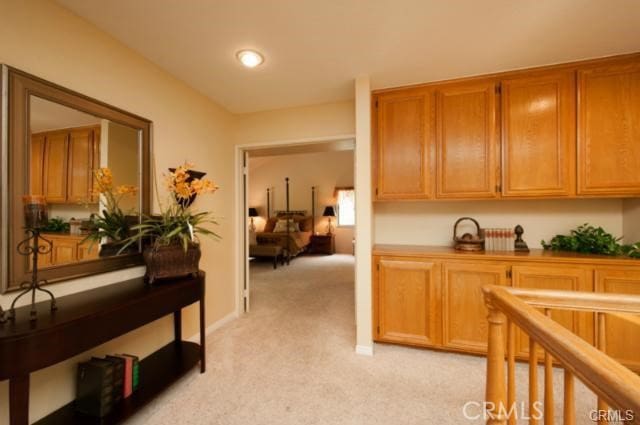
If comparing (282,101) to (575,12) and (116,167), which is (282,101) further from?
(575,12)

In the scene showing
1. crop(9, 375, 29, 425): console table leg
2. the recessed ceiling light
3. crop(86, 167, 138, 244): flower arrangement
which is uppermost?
the recessed ceiling light

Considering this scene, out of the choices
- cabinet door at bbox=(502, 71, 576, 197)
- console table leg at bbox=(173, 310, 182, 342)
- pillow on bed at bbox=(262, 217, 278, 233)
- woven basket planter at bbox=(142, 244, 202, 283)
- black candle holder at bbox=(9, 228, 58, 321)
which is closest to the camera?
black candle holder at bbox=(9, 228, 58, 321)

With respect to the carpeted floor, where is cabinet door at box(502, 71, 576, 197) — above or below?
above

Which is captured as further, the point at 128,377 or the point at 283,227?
the point at 283,227

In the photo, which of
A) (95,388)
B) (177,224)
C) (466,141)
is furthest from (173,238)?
(466,141)

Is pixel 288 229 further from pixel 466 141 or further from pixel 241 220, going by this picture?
pixel 466 141

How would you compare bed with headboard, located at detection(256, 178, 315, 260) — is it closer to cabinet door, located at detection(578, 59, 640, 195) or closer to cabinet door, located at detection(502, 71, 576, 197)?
cabinet door, located at detection(502, 71, 576, 197)

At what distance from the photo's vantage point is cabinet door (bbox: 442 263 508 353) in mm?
2090

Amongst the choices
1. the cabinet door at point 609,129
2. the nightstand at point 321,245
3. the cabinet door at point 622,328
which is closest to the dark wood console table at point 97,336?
the cabinet door at point 622,328

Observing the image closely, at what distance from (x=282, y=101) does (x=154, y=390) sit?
2577 mm

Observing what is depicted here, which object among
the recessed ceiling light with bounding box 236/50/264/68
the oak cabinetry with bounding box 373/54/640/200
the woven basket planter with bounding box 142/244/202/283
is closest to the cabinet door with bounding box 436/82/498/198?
the oak cabinetry with bounding box 373/54/640/200

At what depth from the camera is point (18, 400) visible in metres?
1.05

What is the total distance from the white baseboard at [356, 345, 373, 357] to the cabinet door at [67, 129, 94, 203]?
2242 mm

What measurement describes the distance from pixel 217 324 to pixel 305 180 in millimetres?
5909
